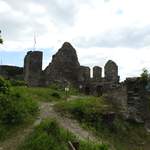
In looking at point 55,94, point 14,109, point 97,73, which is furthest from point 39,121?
point 97,73

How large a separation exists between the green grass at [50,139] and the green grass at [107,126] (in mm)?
2388

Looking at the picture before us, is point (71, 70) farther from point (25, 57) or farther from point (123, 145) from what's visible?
point (123, 145)

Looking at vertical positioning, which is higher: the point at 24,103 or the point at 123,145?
the point at 24,103

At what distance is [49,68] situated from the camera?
2945 centimetres

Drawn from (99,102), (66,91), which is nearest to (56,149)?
(99,102)

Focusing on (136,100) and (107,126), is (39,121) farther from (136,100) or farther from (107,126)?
(136,100)

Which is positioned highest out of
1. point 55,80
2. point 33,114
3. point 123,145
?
point 55,80

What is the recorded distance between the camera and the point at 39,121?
1750 centimetres

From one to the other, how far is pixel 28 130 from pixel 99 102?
5.54 metres

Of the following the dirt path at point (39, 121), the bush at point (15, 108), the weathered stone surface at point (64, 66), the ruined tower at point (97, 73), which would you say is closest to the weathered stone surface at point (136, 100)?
the dirt path at point (39, 121)

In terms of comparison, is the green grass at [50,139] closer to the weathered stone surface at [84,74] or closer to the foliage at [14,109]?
the foliage at [14,109]

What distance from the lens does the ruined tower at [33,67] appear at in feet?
93.6

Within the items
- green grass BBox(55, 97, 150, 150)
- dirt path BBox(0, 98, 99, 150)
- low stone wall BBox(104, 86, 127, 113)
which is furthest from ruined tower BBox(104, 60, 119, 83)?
dirt path BBox(0, 98, 99, 150)

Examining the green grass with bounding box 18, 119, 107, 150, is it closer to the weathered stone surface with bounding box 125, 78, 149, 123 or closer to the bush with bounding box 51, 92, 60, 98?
the weathered stone surface with bounding box 125, 78, 149, 123
